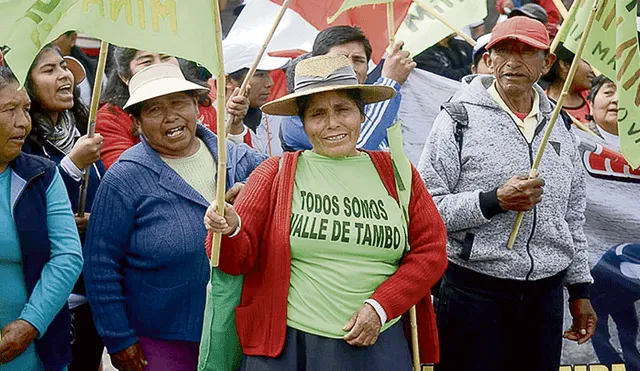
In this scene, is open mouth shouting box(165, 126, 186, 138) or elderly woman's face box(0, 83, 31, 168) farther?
open mouth shouting box(165, 126, 186, 138)

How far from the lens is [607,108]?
221 inches

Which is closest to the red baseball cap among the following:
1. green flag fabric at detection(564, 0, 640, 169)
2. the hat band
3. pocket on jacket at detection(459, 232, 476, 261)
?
green flag fabric at detection(564, 0, 640, 169)

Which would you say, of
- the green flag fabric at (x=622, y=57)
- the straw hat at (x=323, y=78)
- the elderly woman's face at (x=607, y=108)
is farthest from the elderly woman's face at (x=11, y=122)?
the elderly woman's face at (x=607, y=108)

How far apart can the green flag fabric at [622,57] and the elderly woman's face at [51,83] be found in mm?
2177

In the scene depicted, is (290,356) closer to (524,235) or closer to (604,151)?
(524,235)

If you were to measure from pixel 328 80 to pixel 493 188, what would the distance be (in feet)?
3.39

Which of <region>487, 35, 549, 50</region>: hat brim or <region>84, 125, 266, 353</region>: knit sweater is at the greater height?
<region>487, 35, 549, 50</region>: hat brim

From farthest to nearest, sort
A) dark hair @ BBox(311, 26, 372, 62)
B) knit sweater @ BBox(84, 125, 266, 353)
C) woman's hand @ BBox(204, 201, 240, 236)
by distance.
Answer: dark hair @ BBox(311, 26, 372, 62), knit sweater @ BBox(84, 125, 266, 353), woman's hand @ BBox(204, 201, 240, 236)

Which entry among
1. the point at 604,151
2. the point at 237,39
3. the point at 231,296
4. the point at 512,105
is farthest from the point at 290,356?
the point at 237,39

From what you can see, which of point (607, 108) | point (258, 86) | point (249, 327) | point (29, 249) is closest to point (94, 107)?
point (29, 249)

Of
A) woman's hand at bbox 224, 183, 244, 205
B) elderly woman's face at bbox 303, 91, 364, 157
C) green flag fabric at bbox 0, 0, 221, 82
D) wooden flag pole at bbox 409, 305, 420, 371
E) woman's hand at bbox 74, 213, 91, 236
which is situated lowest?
wooden flag pole at bbox 409, 305, 420, 371

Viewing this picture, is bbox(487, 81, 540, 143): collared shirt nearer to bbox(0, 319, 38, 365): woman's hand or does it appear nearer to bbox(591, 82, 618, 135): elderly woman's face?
bbox(591, 82, 618, 135): elderly woman's face

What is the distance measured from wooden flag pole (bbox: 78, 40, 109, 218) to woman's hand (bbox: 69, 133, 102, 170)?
30 mm

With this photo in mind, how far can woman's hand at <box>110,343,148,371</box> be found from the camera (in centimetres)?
395
